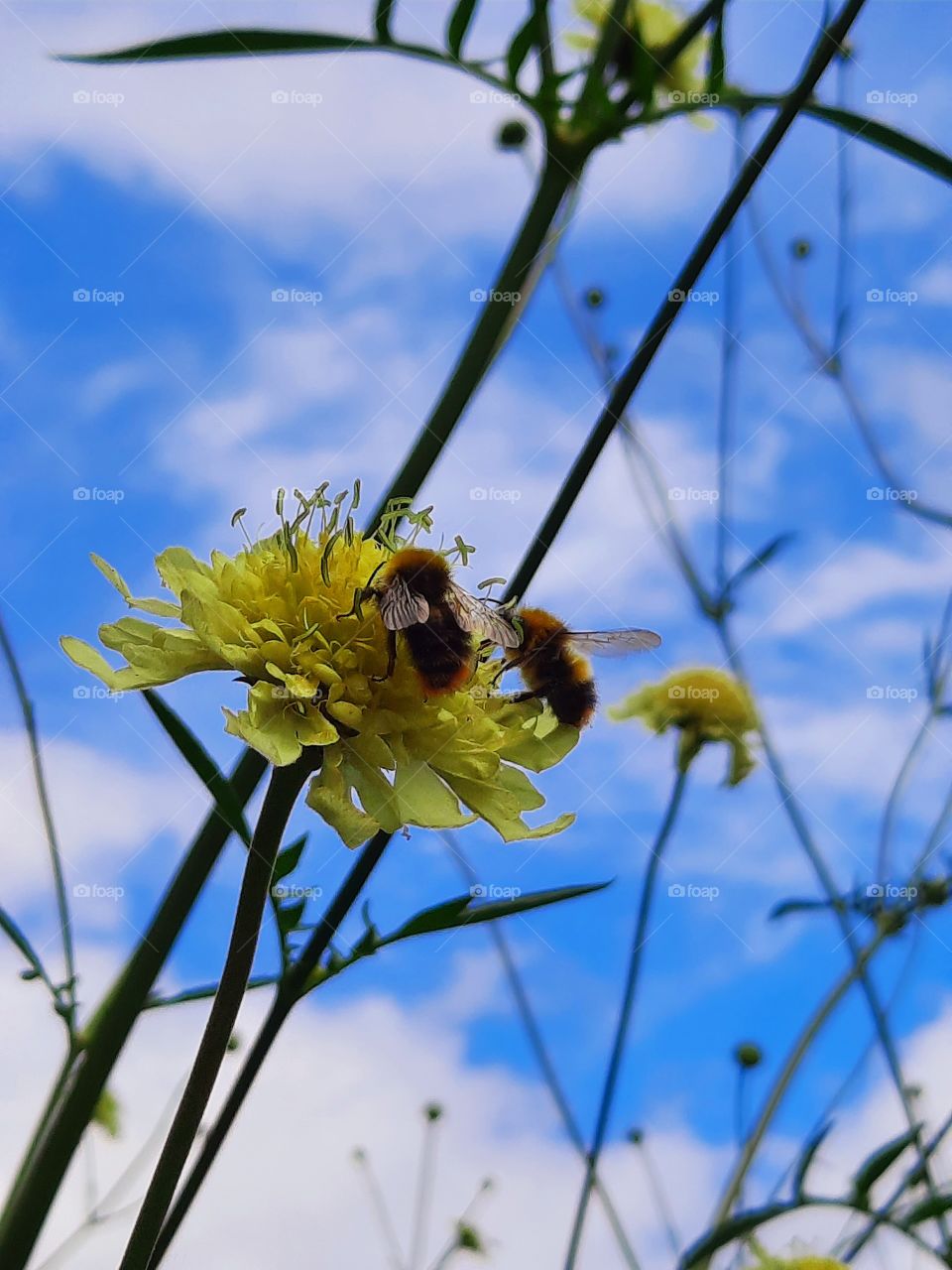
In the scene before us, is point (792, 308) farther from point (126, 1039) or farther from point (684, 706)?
point (126, 1039)

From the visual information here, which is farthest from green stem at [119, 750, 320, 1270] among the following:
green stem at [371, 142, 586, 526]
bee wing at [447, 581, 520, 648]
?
green stem at [371, 142, 586, 526]

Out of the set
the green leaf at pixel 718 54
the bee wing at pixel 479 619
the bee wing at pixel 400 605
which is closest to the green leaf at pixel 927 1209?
the bee wing at pixel 479 619

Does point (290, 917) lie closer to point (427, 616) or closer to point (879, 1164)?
point (427, 616)

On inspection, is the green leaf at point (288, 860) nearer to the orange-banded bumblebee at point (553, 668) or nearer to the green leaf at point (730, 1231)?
the orange-banded bumblebee at point (553, 668)

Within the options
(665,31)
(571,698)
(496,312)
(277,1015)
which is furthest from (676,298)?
(665,31)

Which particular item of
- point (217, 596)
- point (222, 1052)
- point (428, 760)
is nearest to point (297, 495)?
point (217, 596)

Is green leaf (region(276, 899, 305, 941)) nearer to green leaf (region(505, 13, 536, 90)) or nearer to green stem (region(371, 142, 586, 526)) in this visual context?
green stem (region(371, 142, 586, 526))
